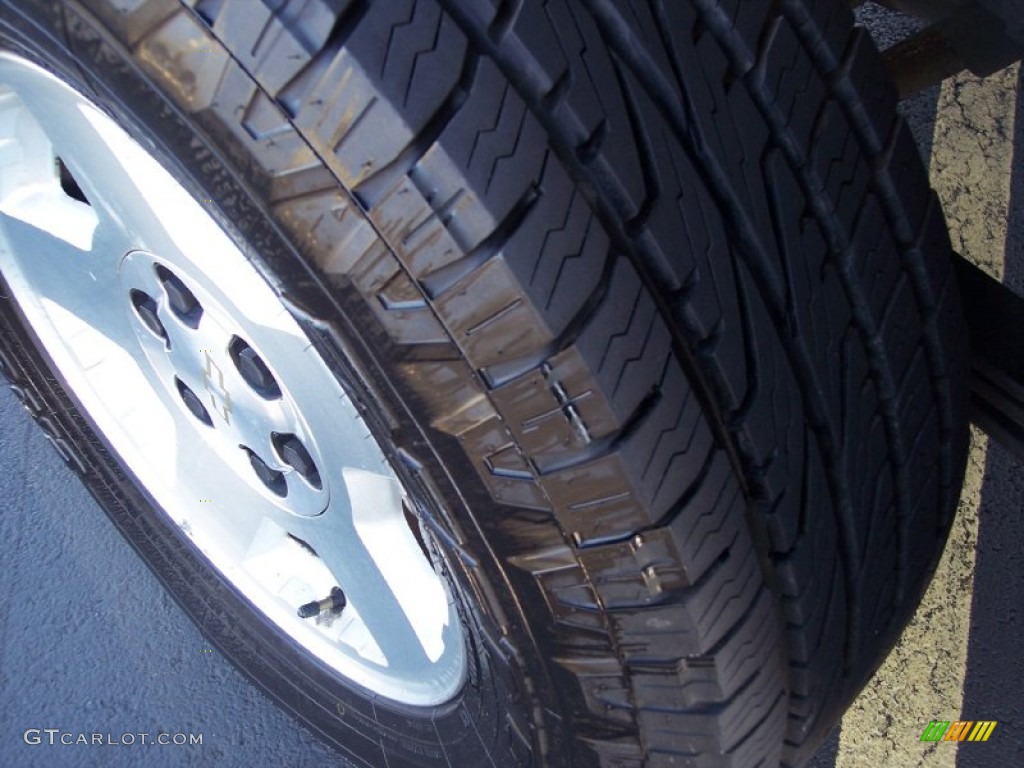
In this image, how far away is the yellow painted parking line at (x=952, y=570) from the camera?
1.50 meters

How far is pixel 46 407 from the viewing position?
1.64m

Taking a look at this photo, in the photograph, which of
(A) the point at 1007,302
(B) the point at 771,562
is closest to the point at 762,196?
(B) the point at 771,562

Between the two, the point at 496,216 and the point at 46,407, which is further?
the point at 46,407

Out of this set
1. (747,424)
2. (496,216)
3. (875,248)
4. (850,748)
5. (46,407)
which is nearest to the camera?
(496,216)

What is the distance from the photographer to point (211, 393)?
49.5 inches

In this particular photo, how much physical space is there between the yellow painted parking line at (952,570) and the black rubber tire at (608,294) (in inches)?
19.5

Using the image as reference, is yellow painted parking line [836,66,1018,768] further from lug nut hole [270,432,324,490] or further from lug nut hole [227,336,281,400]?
lug nut hole [227,336,281,400]

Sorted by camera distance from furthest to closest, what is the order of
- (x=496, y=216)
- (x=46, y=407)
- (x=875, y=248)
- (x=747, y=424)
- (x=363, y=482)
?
(x=46, y=407) < (x=363, y=482) < (x=875, y=248) < (x=747, y=424) < (x=496, y=216)

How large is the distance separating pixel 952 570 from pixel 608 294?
1.10 metres

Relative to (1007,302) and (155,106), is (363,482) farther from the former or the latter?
(1007,302)

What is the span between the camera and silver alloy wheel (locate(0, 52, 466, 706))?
102 centimetres

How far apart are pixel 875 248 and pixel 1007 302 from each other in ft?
0.91

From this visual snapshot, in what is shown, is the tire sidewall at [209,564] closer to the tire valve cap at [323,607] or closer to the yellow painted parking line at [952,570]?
the tire valve cap at [323,607]

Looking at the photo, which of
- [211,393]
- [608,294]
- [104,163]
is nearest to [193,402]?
[211,393]
